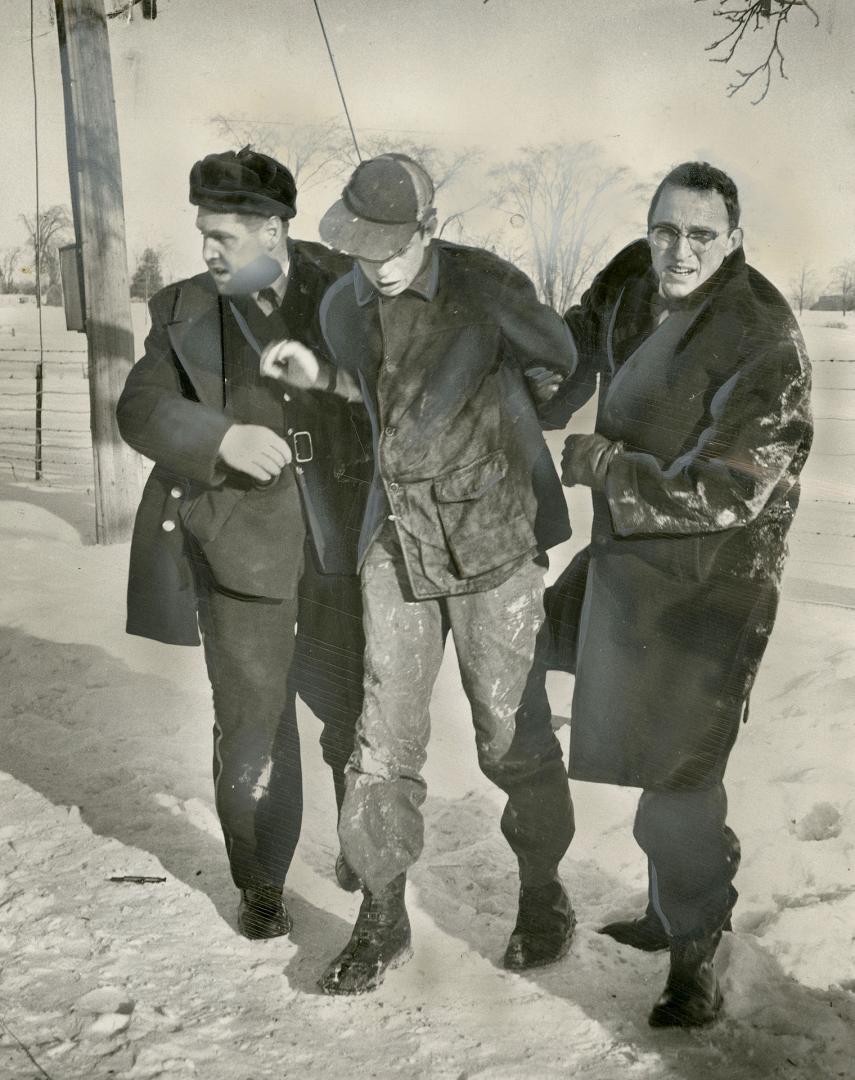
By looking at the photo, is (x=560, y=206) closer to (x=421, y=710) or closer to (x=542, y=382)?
(x=542, y=382)

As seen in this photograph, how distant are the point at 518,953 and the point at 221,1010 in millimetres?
817

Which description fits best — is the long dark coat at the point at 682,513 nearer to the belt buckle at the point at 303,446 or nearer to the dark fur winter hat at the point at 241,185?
the belt buckle at the point at 303,446

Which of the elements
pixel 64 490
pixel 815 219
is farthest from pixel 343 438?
pixel 64 490

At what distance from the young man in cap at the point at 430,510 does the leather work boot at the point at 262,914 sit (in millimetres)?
371

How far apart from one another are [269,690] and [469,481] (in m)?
0.89

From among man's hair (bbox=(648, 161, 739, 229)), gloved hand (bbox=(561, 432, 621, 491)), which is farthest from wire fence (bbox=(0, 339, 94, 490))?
man's hair (bbox=(648, 161, 739, 229))

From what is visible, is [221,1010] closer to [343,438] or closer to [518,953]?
[518,953]

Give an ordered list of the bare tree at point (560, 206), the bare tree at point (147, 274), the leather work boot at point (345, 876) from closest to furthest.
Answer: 1. the bare tree at point (560, 206)
2. the leather work boot at point (345, 876)
3. the bare tree at point (147, 274)

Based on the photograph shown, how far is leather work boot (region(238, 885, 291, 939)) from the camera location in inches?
132

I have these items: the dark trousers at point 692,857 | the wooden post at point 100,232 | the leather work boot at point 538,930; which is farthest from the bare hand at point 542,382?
the wooden post at point 100,232

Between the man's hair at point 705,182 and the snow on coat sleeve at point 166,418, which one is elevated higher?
the man's hair at point 705,182

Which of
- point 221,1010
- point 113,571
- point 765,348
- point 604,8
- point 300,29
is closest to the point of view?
point 765,348

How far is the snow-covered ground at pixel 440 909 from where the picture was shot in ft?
9.37

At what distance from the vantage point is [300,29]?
3631 mm
